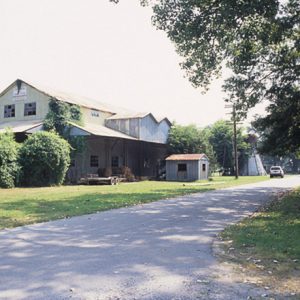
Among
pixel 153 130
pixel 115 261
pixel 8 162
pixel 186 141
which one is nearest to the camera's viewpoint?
pixel 115 261

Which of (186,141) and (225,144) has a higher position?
(225,144)

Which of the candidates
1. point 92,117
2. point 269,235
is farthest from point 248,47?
point 92,117

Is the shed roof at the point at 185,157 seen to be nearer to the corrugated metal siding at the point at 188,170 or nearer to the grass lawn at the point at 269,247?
the corrugated metal siding at the point at 188,170

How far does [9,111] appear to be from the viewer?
39.9 meters

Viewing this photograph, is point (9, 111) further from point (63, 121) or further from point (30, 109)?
point (63, 121)

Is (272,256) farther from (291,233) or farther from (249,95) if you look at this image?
(249,95)

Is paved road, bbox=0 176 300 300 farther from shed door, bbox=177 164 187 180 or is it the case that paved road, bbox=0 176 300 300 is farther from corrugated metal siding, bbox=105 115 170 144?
shed door, bbox=177 164 187 180

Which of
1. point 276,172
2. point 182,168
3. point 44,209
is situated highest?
point 182,168

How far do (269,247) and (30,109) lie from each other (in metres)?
33.0

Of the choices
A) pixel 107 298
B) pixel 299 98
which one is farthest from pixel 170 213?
pixel 299 98

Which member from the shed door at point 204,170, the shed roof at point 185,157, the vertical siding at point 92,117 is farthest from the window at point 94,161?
the shed door at point 204,170

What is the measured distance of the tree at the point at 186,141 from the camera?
46.6 metres

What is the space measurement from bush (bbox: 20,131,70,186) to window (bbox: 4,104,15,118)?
420 inches

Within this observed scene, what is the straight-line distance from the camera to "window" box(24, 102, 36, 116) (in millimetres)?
37906
